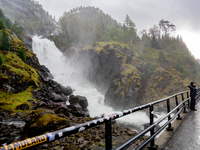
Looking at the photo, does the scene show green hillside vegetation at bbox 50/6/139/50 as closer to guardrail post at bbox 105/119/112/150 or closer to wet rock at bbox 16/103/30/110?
wet rock at bbox 16/103/30/110

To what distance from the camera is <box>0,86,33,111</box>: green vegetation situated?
53.7 feet

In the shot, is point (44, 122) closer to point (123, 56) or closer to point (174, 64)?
point (123, 56)

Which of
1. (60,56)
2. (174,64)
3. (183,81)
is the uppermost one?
(60,56)

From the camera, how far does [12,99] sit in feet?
59.1

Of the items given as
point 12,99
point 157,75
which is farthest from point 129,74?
point 12,99

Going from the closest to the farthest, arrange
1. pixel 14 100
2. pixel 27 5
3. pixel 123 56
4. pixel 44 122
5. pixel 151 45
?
pixel 44 122, pixel 14 100, pixel 123 56, pixel 151 45, pixel 27 5

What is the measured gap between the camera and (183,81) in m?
39.8

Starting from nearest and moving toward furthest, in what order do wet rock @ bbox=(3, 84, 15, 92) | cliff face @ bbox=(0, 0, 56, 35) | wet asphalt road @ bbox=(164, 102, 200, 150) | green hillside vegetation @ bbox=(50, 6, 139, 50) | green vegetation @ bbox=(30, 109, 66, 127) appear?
wet asphalt road @ bbox=(164, 102, 200, 150)
green vegetation @ bbox=(30, 109, 66, 127)
wet rock @ bbox=(3, 84, 15, 92)
green hillside vegetation @ bbox=(50, 6, 139, 50)
cliff face @ bbox=(0, 0, 56, 35)

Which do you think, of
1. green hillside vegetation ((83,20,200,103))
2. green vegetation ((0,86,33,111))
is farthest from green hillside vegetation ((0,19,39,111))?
green hillside vegetation ((83,20,200,103))

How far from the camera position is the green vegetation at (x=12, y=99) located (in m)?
16.4

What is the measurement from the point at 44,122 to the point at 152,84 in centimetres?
3925

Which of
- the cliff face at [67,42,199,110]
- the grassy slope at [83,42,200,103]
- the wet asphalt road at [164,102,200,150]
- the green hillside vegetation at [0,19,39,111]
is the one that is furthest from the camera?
the grassy slope at [83,42,200,103]

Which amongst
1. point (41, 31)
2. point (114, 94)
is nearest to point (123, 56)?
point (114, 94)

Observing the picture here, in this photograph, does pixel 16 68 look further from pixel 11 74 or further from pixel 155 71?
pixel 155 71
